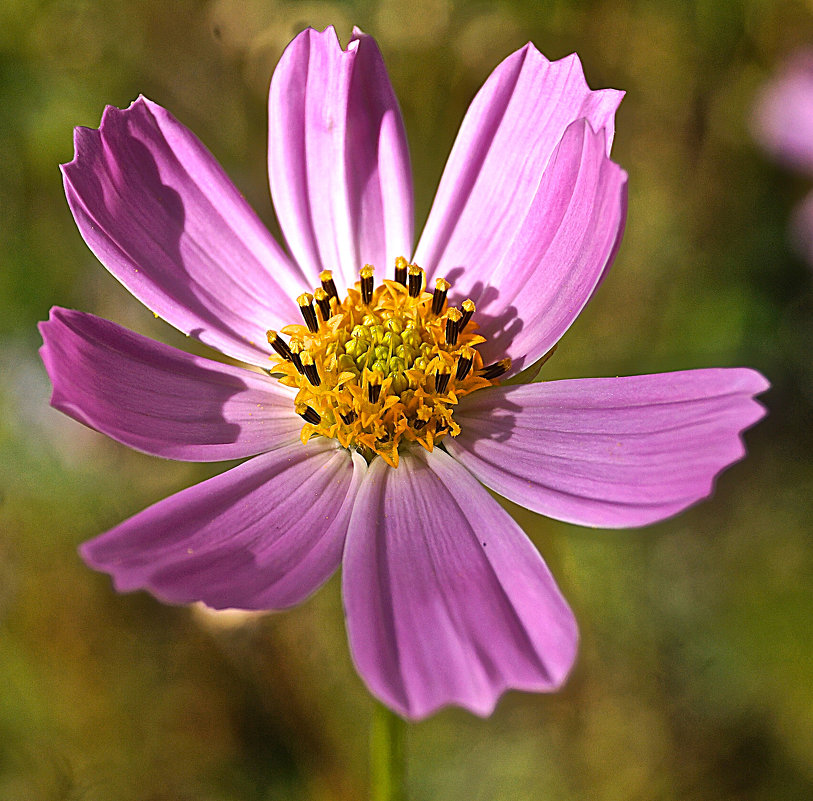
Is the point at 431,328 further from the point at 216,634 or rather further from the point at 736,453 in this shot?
the point at 216,634

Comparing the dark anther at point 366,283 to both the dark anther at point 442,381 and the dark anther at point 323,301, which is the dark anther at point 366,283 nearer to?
the dark anther at point 323,301

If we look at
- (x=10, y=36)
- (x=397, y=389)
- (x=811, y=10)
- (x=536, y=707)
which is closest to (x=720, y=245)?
(x=811, y=10)

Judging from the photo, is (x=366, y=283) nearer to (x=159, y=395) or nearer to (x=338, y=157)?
(x=338, y=157)

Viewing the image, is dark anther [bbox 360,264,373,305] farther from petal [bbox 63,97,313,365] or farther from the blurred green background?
the blurred green background

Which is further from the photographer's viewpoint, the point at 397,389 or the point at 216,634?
the point at 216,634

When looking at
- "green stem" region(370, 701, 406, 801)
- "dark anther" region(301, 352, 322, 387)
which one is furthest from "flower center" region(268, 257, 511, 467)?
"green stem" region(370, 701, 406, 801)

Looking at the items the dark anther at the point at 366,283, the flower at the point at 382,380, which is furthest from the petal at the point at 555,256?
the dark anther at the point at 366,283

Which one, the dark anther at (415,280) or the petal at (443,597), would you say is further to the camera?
the dark anther at (415,280)
